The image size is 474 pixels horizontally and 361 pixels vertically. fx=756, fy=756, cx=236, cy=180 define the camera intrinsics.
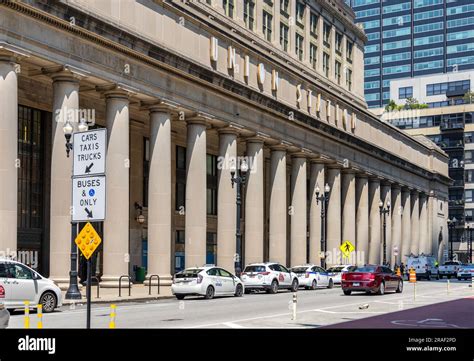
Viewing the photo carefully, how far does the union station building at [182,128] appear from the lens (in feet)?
118

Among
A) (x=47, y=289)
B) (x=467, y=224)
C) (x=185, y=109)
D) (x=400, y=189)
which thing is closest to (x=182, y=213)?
(x=185, y=109)

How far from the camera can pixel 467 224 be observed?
134 m

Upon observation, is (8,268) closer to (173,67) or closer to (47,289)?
(47,289)

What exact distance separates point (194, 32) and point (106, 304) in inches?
898

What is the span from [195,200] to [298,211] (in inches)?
713

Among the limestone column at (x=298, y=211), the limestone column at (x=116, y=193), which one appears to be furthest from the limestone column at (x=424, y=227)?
the limestone column at (x=116, y=193)

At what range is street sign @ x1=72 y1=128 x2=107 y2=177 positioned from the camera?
12336 mm

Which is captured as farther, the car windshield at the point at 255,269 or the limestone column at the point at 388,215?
the limestone column at the point at 388,215

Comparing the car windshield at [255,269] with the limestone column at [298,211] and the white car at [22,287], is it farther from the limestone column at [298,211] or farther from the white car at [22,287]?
the limestone column at [298,211]

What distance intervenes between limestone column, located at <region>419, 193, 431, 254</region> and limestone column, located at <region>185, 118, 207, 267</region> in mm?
58493

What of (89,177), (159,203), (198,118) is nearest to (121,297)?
(159,203)

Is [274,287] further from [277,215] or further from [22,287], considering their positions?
[22,287]

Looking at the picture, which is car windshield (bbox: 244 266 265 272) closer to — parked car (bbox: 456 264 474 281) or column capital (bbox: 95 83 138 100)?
column capital (bbox: 95 83 138 100)

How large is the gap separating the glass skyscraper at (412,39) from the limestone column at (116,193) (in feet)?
483
